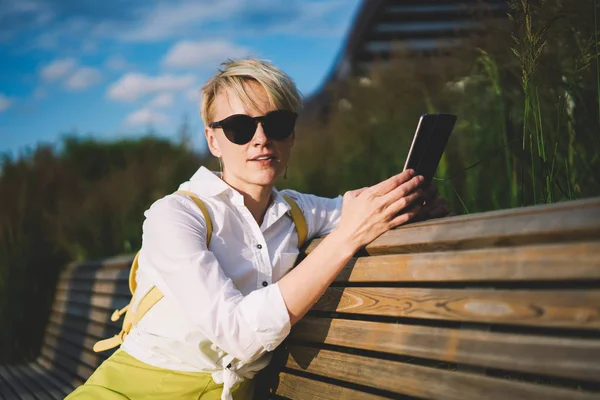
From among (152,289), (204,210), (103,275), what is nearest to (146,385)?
(152,289)

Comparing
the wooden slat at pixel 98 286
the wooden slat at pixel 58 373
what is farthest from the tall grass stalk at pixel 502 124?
the wooden slat at pixel 58 373

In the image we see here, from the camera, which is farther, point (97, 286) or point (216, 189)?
point (97, 286)

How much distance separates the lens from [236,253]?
2365mm

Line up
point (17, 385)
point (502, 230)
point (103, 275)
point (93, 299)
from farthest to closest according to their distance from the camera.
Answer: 1. point (93, 299)
2. point (103, 275)
3. point (17, 385)
4. point (502, 230)

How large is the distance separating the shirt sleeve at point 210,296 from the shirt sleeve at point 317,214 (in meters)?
0.61

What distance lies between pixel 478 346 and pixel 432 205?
846 mm

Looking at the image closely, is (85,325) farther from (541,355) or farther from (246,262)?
(541,355)

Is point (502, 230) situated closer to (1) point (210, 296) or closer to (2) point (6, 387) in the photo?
(1) point (210, 296)

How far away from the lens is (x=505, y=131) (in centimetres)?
304

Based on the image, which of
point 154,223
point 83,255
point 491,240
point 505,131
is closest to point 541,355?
point 491,240

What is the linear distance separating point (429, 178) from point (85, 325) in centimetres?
324

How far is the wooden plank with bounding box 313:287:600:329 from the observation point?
1.33 m

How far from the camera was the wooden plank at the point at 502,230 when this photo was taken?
1.36m

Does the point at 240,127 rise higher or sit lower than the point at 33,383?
higher
